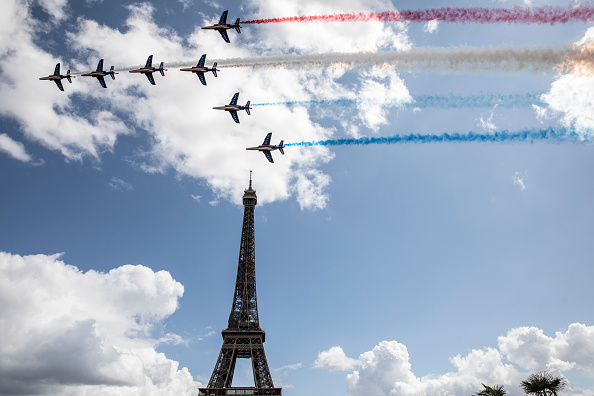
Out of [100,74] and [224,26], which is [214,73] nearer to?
[224,26]

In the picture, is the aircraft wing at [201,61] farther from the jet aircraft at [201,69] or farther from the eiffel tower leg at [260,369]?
the eiffel tower leg at [260,369]

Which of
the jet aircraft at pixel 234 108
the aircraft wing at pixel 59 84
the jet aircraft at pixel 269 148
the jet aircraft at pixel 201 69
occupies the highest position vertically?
the aircraft wing at pixel 59 84

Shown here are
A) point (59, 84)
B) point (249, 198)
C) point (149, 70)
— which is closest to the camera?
point (149, 70)

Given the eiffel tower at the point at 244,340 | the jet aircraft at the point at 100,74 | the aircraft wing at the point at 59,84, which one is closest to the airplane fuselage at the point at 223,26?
the jet aircraft at the point at 100,74

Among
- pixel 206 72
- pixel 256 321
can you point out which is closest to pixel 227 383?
pixel 256 321

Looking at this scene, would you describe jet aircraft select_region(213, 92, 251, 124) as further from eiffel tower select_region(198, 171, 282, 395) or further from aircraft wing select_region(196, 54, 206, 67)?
eiffel tower select_region(198, 171, 282, 395)

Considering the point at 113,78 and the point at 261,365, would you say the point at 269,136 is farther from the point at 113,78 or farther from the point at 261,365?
the point at 261,365

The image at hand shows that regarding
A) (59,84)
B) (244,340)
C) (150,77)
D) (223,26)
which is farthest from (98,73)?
(244,340)

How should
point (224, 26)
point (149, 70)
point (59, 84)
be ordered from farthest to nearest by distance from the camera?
1. point (59, 84)
2. point (149, 70)
3. point (224, 26)
